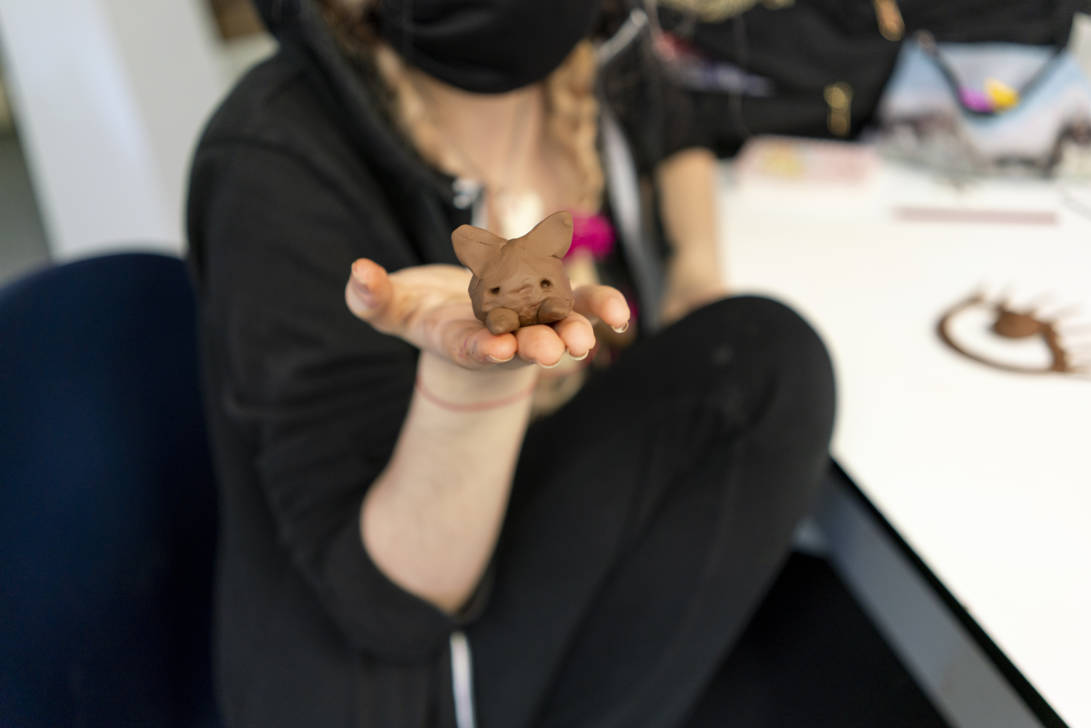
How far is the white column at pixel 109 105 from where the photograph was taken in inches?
44.4

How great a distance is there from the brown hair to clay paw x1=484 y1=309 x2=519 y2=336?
0.31m

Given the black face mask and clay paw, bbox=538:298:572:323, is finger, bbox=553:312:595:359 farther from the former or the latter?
the black face mask

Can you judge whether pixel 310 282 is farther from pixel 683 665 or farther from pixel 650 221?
pixel 650 221

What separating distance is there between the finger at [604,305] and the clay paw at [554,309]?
0.02 metres

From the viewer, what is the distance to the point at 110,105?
3.85 ft

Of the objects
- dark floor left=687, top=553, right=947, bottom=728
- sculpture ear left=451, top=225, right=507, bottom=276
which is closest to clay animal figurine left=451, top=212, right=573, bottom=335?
sculpture ear left=451, top=225, right=507, bottom=276

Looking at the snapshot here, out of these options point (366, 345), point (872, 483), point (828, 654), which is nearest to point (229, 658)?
point (366, 345)

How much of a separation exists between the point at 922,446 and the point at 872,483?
→ 52mm

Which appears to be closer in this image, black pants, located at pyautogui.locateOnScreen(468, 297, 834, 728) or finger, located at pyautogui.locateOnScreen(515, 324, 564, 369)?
finger, located at pyautogui.locateOnScreen(515, 324, 564, 369)

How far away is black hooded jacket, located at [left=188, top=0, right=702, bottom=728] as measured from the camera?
1.53 feet

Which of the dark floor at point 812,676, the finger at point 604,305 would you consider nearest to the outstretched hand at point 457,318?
the finger at point 604,305

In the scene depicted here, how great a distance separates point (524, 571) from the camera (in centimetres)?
51

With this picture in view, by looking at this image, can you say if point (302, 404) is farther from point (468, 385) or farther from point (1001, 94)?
point (1001, 94)

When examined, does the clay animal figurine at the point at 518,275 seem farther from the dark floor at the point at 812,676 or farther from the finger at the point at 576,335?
the dark floor at the point at 812,676
